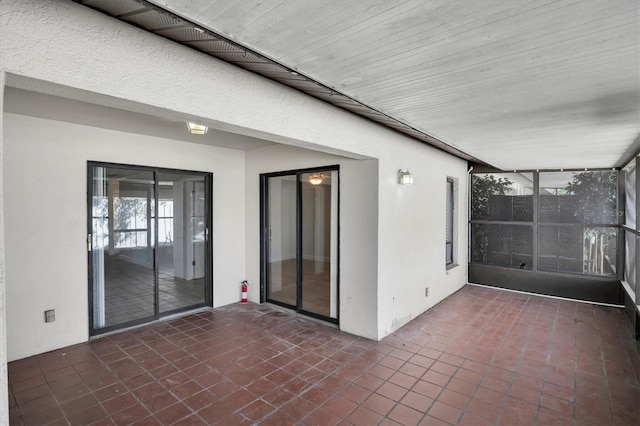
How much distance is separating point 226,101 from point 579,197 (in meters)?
6.71

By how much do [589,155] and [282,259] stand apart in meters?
4.93

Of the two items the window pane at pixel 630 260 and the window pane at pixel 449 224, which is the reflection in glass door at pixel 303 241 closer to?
the window pane at pixel 449 224

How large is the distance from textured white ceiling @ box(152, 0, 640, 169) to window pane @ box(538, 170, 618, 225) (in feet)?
10.9

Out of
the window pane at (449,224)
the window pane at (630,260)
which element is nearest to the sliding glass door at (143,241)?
the window pane at (449,224)

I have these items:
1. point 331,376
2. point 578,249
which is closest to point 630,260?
point 578,249

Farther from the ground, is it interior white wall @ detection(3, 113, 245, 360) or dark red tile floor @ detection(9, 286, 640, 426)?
interior white wall @ detection(3, 113, 245, 360)

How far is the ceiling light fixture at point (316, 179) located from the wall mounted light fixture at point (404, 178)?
3.47ft

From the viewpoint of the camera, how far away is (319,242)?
4648 millimetres

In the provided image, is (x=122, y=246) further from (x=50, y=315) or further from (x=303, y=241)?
(x=303, y=241)

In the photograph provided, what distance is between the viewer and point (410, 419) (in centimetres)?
247

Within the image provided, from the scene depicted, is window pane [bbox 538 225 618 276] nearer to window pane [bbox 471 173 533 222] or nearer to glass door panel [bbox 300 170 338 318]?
window pane [bbox 471 173 533 222]

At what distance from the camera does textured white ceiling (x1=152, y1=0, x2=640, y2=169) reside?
1462 millimetres

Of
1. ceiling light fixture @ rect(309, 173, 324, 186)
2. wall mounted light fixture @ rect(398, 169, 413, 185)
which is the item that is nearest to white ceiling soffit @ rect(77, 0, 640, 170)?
wall mounted light fixture @ rect(398, 169, 413, 185)

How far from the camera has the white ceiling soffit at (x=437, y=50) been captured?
1.47m
